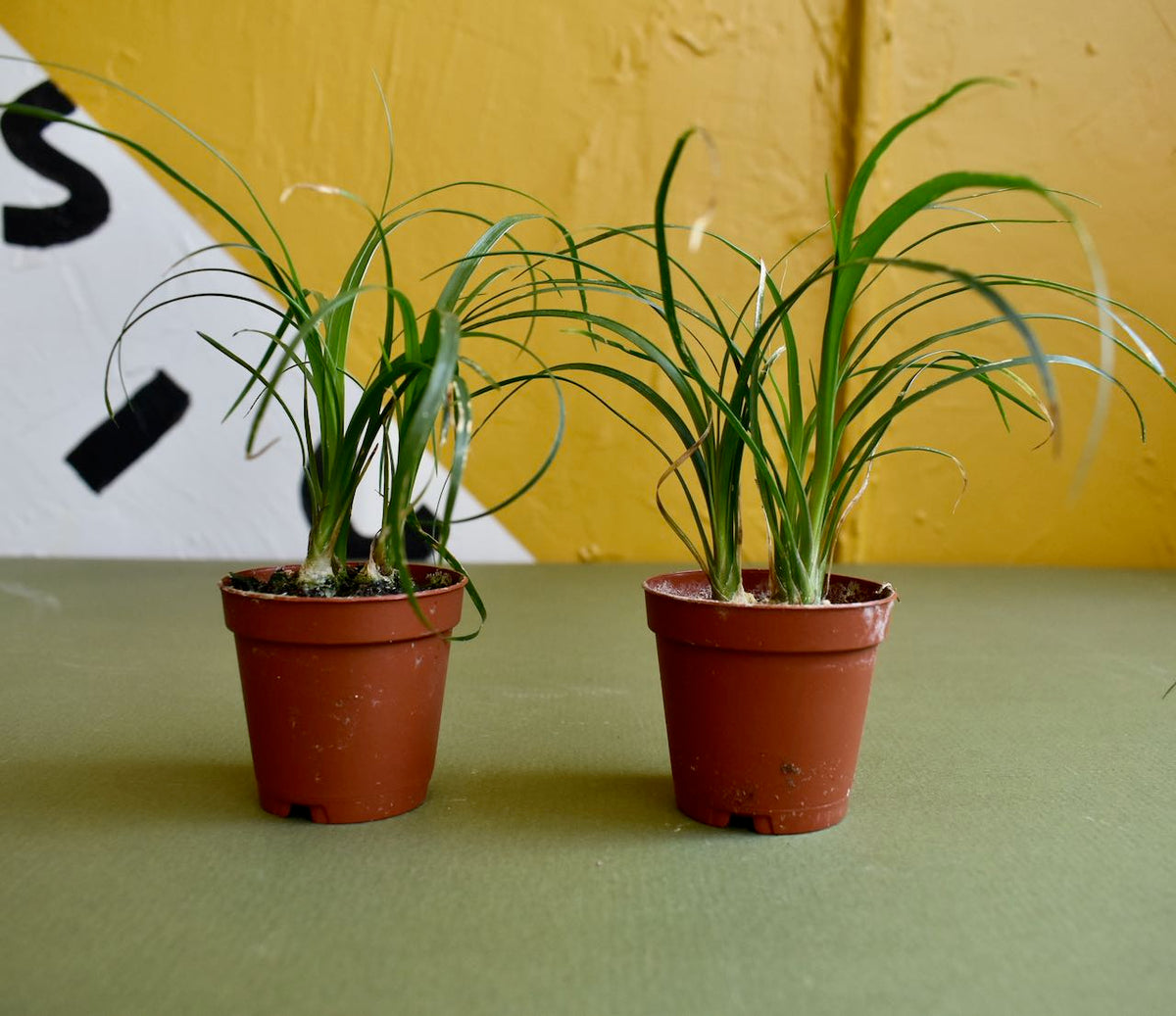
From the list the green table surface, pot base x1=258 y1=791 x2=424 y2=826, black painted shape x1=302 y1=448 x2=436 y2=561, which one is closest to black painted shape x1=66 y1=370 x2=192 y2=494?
black painted shape x1=302 y1=448 x2=436 y2=561

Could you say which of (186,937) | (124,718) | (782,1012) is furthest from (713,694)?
(124,718)

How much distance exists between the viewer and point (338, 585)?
3.14ft

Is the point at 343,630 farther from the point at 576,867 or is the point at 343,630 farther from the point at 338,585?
the point at 576,867

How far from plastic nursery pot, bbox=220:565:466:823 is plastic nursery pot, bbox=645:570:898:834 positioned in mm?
229

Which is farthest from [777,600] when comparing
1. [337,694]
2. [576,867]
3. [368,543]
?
[368,543]

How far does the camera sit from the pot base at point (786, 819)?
0.91m

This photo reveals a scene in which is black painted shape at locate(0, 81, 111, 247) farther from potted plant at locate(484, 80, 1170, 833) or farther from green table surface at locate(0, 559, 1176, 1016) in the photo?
potted plant at locate(484, 80, 1170, 833)

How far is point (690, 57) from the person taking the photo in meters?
2.62

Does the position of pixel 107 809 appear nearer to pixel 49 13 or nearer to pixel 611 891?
pixel 611 891

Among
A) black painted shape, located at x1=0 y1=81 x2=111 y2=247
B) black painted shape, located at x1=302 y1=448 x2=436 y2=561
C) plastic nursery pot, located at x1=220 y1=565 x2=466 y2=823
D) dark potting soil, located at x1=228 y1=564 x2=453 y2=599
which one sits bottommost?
black painted shape, located at x1=302 y1=448 x2=436 y2=561

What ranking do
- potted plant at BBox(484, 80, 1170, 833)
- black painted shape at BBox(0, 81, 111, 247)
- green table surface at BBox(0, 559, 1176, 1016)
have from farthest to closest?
black painted shape at BBox(0, 81, 111, 247), potted plant at BBox(484, 80, 1170, 833), green table surface at BBox(0, 559, 1176, 1016)

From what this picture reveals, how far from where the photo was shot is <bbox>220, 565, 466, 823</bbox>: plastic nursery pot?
0.88 meters

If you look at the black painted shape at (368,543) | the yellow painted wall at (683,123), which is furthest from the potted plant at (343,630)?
the yellow painted wall at (683,123)

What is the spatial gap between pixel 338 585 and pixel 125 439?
185 centimetres
